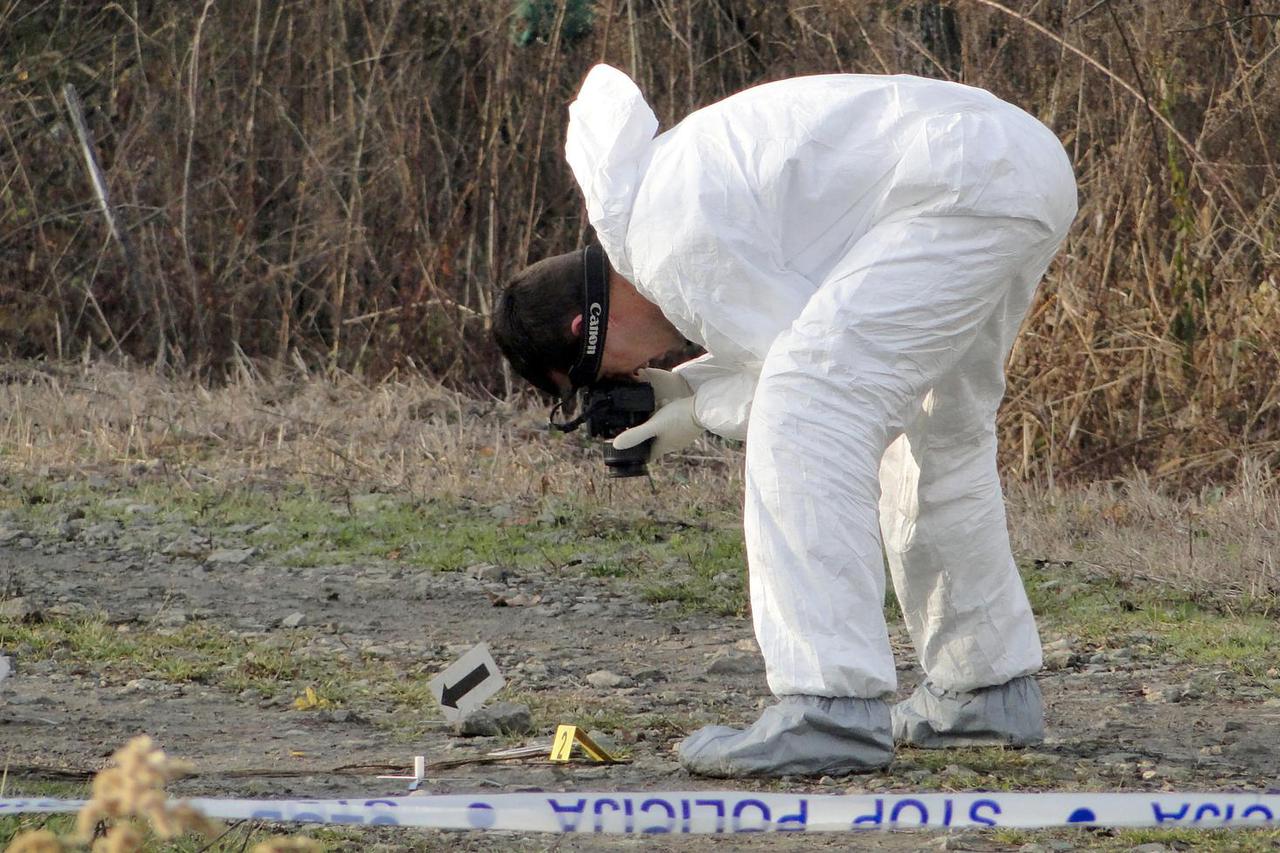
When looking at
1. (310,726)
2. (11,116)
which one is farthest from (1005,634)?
(11,116)

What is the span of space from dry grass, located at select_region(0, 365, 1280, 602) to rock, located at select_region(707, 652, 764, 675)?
1457mm

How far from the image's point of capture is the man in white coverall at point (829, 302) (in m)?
3.18

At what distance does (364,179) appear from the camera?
9.87 m

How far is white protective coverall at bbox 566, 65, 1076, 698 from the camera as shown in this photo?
125 inches

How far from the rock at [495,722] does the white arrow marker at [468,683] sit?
0.06m

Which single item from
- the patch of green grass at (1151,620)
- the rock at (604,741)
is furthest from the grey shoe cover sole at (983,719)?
the patch of green grass at (1151,620)

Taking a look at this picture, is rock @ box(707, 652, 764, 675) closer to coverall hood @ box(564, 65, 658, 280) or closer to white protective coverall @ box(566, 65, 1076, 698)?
white protective coverall @ box(566, 65, 1076, 698)

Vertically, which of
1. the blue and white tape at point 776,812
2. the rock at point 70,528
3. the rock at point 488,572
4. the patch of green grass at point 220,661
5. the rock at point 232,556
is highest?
the blue and white tape at point 776,812

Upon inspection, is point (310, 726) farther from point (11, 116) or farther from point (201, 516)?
point (11, 116)

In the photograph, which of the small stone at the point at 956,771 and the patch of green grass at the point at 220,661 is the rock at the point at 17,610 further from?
the small stone at the point at 956,771

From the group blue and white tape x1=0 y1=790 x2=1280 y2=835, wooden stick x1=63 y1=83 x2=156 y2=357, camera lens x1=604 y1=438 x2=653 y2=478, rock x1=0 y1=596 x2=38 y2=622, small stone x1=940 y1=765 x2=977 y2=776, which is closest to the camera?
blue and white tape x1=0 y1=790 x2=1280 y2=835

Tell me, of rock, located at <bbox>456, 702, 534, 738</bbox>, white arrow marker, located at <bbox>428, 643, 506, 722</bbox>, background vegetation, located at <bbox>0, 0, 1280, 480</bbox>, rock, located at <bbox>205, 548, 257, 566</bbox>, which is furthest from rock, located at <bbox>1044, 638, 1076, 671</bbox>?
rock, located at <bbox>205, 548, 257, 566</bbox>

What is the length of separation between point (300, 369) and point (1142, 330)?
4348 millimetres

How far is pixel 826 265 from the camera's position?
133 inches
